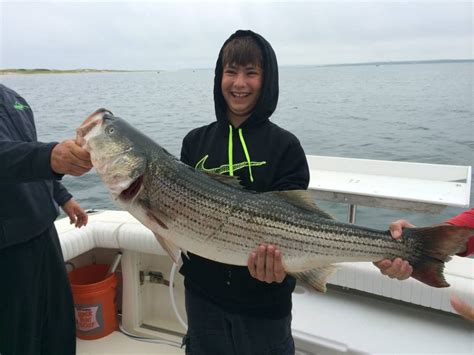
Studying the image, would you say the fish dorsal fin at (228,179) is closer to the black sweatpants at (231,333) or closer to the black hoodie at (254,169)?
the black hoodie at (254,169)

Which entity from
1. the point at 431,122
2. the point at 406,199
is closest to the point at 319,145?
the point at 431,122

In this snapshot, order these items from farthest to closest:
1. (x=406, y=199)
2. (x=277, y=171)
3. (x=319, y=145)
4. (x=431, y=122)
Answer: (x=431, y=122)
(x=319, y=145)
(x=406, y=199)
(x=277, y=171)

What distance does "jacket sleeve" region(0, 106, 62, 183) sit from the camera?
2.51 meters

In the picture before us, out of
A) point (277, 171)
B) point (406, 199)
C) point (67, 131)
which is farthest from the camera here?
point (67, 131)

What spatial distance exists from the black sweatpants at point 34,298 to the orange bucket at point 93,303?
22.9 inches

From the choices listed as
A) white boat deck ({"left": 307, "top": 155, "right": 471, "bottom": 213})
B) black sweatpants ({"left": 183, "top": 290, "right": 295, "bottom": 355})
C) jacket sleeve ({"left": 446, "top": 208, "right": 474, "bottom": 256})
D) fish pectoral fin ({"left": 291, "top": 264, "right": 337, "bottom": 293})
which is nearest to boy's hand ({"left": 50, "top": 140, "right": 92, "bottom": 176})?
black sweatpants ({"left": 183, "top": 290, "right": 295, "bottom": 355})

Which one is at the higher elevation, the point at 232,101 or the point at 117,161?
the point at 232,101

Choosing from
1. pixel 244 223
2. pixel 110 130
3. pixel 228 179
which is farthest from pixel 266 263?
pixel 110 130

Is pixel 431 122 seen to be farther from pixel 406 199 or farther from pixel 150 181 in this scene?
pixel 150 181

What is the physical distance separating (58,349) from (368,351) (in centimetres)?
265

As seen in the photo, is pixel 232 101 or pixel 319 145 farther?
pixel 319 145

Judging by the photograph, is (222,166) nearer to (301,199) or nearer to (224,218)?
(224,218)

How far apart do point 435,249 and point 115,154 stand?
198 centimetres

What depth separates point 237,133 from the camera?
2.85 m
